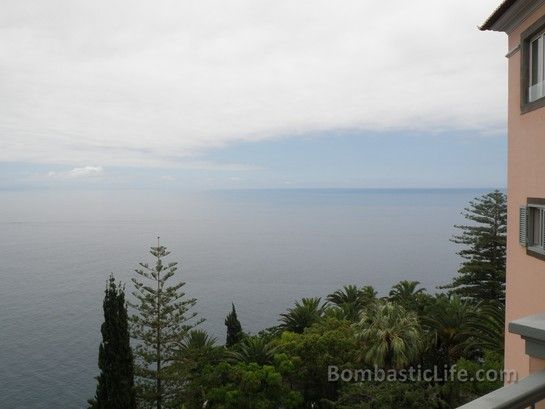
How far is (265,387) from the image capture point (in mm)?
19516

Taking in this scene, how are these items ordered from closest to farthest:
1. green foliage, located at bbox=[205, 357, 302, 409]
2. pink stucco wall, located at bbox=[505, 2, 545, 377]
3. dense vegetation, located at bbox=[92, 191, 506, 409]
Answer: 1. pink stucco wall, located at bbox=[505, 2, 545, 377]
2. dense vegetation, located at bbox=[92, 191, 506, 409]
3. green foliage, located at bbox=[205, 357, 302, 409]

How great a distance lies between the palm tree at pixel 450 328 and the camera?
2139 centimetres

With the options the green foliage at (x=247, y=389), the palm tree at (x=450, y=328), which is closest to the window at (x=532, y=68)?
the green foliage at (x=247, y=389)

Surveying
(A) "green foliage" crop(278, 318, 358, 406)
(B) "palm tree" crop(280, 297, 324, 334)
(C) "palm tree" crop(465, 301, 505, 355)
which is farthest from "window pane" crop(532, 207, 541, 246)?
(B) "palm tree" crop(280, 297, 324, 334)

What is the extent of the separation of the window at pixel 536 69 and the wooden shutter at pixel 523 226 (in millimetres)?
1758

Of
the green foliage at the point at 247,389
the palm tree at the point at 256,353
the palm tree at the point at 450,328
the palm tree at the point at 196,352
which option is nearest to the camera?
the green foliage at the point at 247,389

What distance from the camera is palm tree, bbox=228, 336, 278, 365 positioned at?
74.9 ft

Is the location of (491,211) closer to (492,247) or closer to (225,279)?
(492,247)

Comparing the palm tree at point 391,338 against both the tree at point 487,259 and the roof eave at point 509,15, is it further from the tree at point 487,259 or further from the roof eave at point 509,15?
the tree at point 487,259

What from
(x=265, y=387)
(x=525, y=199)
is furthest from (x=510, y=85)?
(x=265, y=387)

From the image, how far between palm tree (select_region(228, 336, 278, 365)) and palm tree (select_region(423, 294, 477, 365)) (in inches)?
275

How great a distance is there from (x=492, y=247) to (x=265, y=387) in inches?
982

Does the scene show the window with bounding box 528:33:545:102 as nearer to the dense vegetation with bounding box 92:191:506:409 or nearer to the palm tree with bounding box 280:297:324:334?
the dense vegetation with bounding box 92:191:506:409

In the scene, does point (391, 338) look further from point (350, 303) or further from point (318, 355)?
point (350, 303)
